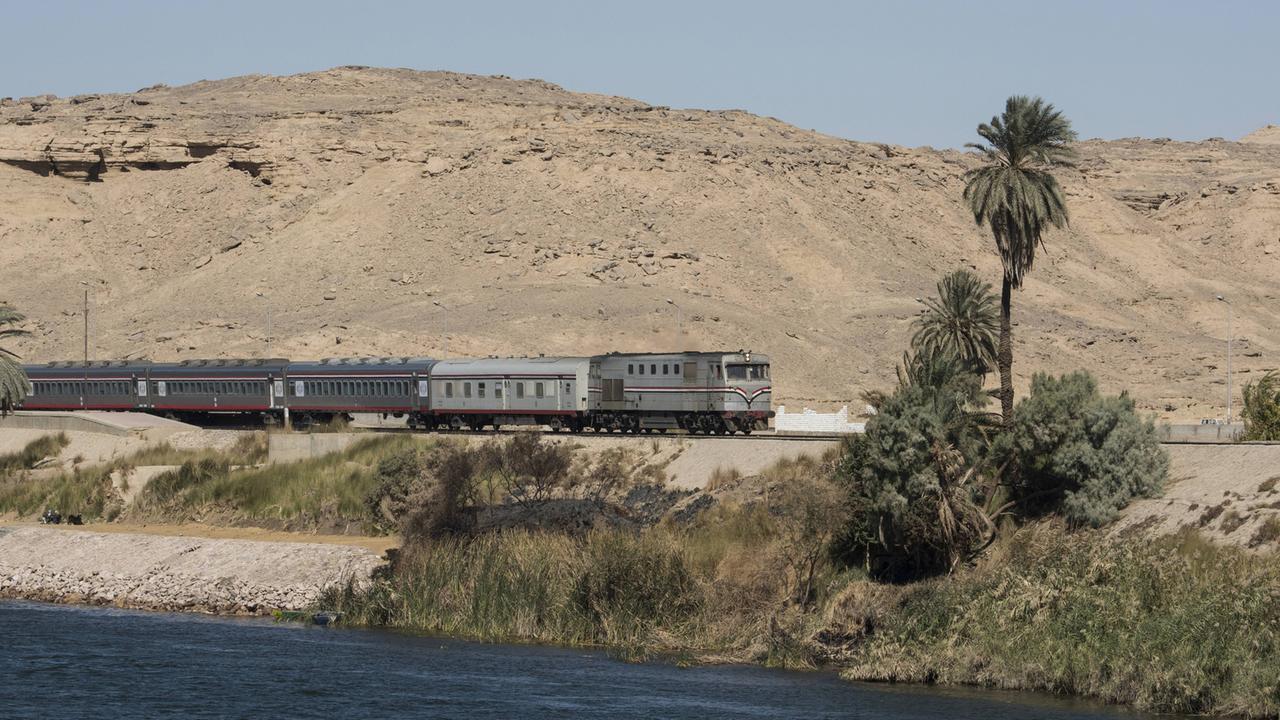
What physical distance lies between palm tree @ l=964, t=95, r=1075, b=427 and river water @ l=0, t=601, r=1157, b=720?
1513 centimetres

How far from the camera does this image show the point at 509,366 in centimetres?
7019

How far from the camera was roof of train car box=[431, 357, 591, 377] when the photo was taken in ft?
224

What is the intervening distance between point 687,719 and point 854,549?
30.6 ft

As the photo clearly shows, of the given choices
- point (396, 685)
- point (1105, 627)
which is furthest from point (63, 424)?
point (1105, 627)

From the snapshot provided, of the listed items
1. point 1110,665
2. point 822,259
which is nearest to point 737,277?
point 822,259

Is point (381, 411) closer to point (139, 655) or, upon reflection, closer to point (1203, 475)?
point (139, 655)

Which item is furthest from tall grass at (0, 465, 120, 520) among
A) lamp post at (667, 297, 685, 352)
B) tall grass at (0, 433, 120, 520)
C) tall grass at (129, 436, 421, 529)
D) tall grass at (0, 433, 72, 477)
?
lamp post at (667, 297, 685, 352)

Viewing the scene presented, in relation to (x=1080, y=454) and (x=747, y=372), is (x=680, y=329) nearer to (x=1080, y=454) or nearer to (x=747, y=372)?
(x=747, y=372)

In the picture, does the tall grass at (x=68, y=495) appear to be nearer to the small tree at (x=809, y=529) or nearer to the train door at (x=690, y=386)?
the train door at (x=690, y=386)

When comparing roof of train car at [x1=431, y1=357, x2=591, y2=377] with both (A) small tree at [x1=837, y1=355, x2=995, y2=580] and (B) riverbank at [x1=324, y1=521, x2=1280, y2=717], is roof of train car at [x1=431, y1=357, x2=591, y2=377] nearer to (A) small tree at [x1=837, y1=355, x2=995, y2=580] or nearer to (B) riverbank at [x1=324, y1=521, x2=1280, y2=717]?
(B) riverbank at [x1=324, y1=521, x2=1280, y2=717]

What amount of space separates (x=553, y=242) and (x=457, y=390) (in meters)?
52.2

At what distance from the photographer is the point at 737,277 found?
117938mm

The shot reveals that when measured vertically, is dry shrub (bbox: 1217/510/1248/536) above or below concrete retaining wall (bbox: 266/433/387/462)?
below

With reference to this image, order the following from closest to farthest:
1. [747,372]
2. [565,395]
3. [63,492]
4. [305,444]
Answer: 1. [63,492]
2. [305,444]
3. [747,372]
4. [565,395]
